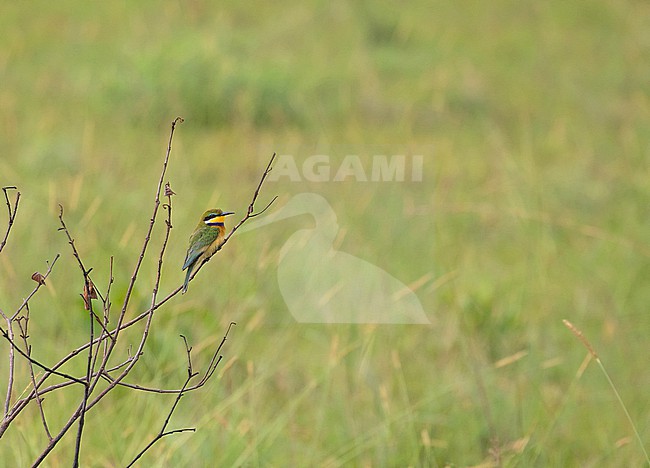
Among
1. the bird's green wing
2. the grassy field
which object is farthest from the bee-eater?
the grassy field

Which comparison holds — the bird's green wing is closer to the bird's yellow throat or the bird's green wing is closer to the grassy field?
the bird's yellow throat

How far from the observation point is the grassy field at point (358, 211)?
1960mm

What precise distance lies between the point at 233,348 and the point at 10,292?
0.63 meters

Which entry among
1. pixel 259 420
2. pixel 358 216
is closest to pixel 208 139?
pixel 358 216

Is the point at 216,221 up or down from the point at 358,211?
up

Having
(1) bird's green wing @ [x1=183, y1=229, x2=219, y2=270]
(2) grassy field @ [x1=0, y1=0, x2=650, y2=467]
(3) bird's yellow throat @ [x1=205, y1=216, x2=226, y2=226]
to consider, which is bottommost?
(2) grassy field @ [x1=0, y1=0, x2=650, y2=467]

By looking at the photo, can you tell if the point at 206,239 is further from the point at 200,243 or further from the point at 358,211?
the point at 358,211

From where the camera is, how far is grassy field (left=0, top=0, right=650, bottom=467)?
196 centimetres

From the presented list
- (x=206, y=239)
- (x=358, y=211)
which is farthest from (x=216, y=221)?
(x=358, y=211)

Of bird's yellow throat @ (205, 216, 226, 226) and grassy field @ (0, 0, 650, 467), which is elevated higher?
bird's yellow throat @ (205, 216, 226, 226)

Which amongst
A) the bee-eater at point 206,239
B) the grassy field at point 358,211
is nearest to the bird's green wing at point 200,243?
the bee-eater at point 206,239

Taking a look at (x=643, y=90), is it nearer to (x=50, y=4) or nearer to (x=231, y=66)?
(x=231, y=66)

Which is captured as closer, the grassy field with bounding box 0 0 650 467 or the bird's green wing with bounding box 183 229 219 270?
the bird's green wing with bounding box 183 229 219 270

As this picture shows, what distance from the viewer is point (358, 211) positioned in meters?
3.34
